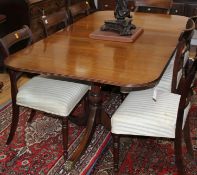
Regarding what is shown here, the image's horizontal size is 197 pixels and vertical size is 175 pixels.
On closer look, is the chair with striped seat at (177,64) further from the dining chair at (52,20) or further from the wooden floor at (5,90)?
the wooden floor at (5,90)

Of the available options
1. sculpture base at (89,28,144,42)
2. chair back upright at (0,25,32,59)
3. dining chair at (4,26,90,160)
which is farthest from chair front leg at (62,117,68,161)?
sculpture base at (89,28,144,42)

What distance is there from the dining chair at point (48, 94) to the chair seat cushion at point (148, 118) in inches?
14.3

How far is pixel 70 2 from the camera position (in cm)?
434

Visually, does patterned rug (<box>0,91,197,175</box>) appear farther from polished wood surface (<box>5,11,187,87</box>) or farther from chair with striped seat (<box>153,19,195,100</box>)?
polished wood surface (<box>5,11,187,87</box>)

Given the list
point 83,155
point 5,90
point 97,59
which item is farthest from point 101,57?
point 5,90

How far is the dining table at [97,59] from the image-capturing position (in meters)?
1.73

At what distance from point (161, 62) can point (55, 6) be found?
243 cm

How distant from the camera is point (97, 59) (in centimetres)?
197

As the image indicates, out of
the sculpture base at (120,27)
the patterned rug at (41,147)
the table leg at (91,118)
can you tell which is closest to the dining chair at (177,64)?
the table leg at (91,118)

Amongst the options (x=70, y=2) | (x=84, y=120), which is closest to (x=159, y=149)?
(x=84, y=120)

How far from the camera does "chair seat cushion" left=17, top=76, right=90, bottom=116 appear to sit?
2.05 m

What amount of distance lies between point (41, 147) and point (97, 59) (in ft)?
2.90

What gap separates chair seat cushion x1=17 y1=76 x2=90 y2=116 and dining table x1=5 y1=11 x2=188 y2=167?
105mm

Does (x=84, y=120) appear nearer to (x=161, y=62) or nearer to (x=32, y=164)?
(x=32, y=164)
